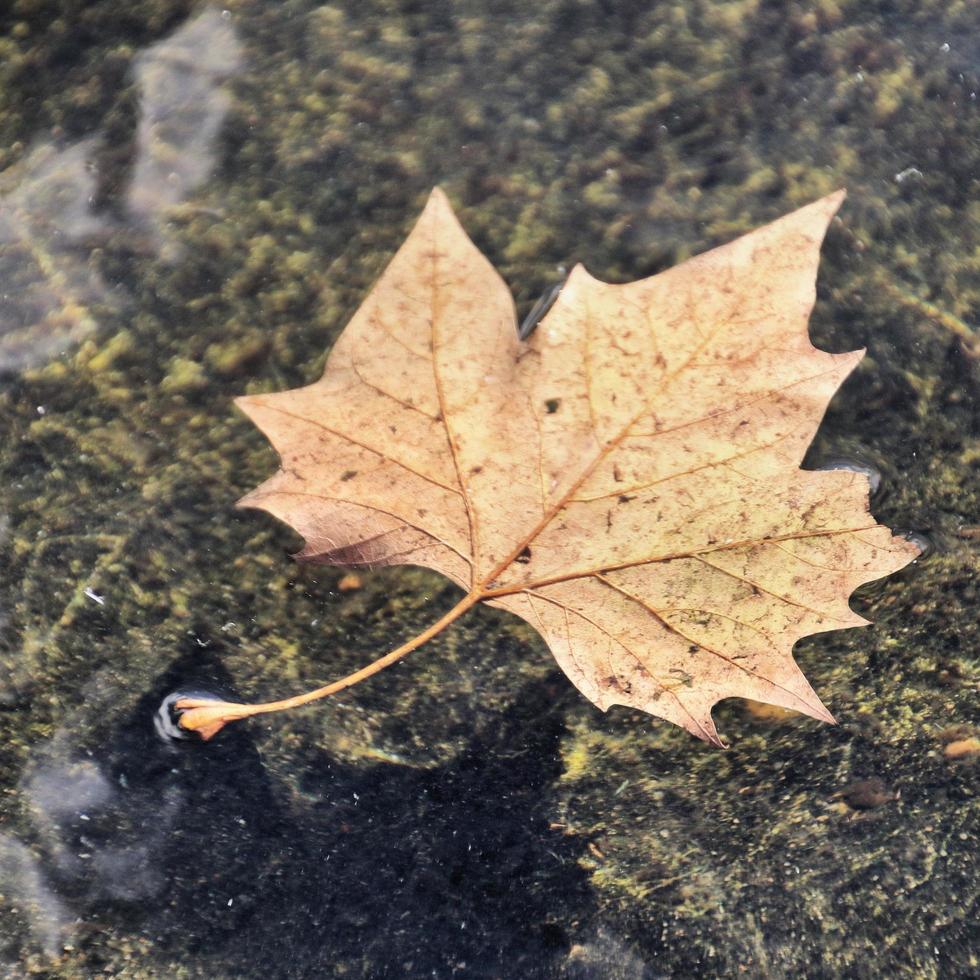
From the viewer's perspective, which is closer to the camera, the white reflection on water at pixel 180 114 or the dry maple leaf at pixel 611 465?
the dry maple leaf at pixel 611 465

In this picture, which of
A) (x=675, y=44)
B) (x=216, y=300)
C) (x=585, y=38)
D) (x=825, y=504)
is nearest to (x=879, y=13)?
(x=675, y=44)

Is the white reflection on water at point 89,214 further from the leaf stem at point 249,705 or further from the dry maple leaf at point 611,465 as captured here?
the leaf stem at point 249,705

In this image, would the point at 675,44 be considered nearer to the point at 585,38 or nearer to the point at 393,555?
the point at 585,38

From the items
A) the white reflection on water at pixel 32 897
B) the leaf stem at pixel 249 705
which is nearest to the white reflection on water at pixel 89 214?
the leaf stem at pixel 249 705

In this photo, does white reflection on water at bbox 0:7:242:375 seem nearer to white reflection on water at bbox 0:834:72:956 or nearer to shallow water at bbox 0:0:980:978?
shallow water at bbox 0:0:980:978

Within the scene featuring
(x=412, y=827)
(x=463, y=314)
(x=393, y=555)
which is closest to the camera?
(x=463, y=314)

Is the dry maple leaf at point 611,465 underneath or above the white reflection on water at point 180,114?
underneath

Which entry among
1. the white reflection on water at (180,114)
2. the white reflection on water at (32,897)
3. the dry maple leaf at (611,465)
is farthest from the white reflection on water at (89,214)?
the white reflection on water at (32,897)

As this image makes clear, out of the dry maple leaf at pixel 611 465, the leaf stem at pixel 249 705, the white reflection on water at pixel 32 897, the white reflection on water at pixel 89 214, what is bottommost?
the white reflection on water at pixel 32 897
